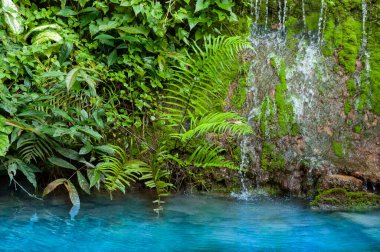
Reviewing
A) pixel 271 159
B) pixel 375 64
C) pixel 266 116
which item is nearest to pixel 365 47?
pixel 375 64

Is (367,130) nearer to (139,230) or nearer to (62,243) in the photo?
(139,230)

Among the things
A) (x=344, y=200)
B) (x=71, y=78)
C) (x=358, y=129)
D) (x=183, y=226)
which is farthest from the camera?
(x=358, y=129)

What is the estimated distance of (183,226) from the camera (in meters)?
3.51

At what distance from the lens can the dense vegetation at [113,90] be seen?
401cm

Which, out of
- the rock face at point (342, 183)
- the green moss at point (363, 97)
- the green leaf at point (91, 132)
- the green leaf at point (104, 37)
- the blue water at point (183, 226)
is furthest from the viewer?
the green moss at point (363, 97)

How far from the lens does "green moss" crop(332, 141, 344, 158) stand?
464 centimetres

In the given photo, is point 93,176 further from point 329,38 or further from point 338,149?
point 329,38

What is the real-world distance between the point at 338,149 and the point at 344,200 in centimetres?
73

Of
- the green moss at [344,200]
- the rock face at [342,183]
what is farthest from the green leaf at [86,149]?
the rock face at [342,183]

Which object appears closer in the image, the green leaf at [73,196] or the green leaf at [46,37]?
the green leaf at [73,196]

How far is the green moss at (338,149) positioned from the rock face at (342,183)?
390 mm

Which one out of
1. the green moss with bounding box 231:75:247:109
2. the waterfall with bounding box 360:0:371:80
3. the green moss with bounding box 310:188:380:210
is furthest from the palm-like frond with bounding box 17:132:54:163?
the waterfall with bounding box 360:0:371:80

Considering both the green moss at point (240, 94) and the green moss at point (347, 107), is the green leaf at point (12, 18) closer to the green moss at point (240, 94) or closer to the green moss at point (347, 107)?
the green moss at point (240, 94)

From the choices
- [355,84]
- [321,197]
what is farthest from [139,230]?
[355,84]
